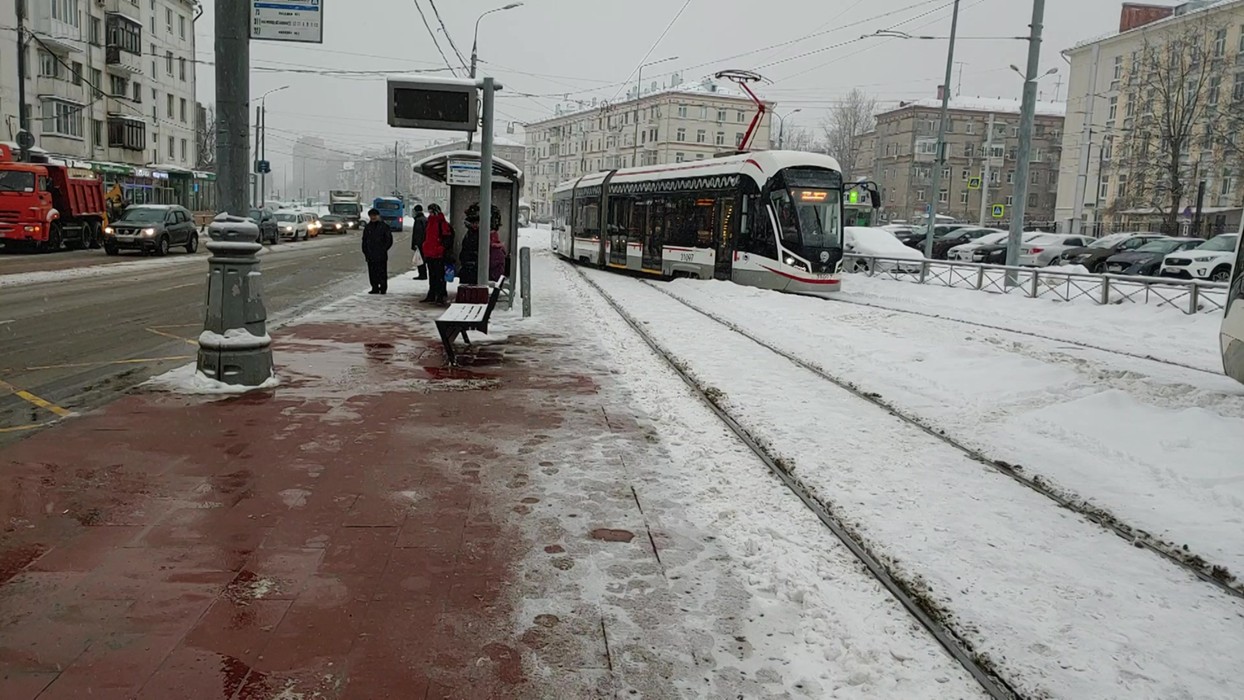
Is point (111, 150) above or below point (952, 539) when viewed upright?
above

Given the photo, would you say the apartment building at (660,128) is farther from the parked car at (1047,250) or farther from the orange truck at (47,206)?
the orange truck at (47,206)

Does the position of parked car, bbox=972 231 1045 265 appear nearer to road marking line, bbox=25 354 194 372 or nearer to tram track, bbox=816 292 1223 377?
tram track, bbox=816 292 1223 377

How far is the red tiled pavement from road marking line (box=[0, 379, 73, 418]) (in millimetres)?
420

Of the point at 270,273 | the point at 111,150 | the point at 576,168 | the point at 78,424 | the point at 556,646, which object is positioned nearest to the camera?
the point at 556,646

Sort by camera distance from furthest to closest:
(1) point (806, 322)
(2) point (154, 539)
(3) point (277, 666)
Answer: (1) point (806, 322) < (2) point (154, 539) < (3) point (277, 666)

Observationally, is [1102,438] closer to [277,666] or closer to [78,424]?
[277,666]

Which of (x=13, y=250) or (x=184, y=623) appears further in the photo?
(x=13, y=250)

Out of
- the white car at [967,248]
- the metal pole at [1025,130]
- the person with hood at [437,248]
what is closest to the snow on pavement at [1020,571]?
the person with hood at [437,248]

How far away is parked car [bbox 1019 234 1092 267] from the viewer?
35031 millimetres

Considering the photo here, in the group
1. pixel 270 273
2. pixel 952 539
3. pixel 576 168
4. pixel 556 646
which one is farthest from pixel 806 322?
pixel 576 168

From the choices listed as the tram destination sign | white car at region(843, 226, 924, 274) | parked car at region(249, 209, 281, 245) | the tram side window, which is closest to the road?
the tram destination sign

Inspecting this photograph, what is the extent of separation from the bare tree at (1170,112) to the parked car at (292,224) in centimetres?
4674

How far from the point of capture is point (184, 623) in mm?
3584

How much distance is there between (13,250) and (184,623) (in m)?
31.9
